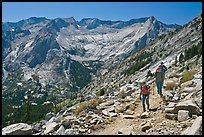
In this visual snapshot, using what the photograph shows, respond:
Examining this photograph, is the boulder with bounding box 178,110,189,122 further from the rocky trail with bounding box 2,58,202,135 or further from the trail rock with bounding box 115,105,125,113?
the trail rock with bounding box 115,105,125,113

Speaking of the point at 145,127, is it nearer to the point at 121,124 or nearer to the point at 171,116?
the point at 171,116

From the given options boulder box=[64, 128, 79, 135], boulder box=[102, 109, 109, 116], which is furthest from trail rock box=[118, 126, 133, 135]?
boulder box=[102, 109, 109, 116]

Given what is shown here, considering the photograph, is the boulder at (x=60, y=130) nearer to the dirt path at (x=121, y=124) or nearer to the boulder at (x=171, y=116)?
the dirt path at (x=121, y=124)

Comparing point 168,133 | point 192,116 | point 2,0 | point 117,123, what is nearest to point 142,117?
point 117,123

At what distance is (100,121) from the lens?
19141 millimetres

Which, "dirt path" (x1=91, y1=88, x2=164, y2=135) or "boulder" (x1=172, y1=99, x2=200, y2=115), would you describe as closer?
"boulder" (x1=172, y1=99, x2=200, y2=115)

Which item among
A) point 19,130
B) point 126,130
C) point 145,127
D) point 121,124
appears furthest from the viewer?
point 121,124

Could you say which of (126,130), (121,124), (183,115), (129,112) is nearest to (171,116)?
(183,115)

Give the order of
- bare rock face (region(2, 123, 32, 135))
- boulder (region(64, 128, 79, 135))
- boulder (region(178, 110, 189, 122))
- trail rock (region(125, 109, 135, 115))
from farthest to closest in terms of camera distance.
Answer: trail rock (region(125, 109, 135, 115))
bare rock face (region(2, 123, 32, 135))
boulder (region(64, 128, 79, 135))
boulder (region(178, 110, 189, 122))

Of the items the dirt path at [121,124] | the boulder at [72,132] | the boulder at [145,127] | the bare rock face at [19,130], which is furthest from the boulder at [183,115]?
the bare rock face at [19,130]

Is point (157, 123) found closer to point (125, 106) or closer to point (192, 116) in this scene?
point (192, 116)

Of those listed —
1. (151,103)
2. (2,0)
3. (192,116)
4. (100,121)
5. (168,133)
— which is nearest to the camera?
(2,0)

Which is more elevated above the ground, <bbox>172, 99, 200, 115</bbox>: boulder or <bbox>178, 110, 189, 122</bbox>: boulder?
<bbox>172, 99, 200, 115</bbox>: boulder

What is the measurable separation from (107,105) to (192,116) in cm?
882
